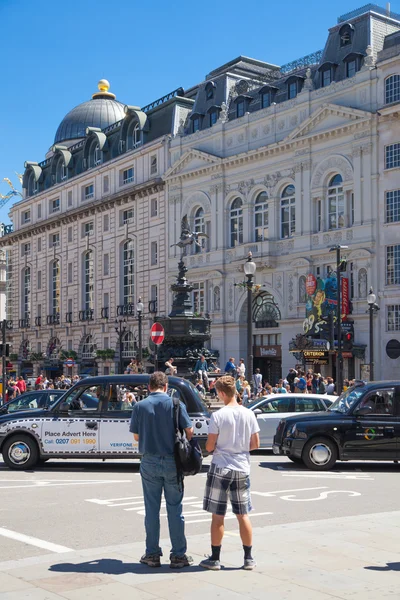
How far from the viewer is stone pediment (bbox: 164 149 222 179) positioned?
55.0m

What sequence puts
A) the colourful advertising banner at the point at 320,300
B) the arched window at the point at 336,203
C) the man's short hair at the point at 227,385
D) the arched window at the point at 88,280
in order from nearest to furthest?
the man's short hair at the point at 227,385 → the colourful advertising banner at the point at 320,300 → the arched window at the point at 336,203 → the arched window at the point at 88,280

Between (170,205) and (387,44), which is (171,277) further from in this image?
(387,44)

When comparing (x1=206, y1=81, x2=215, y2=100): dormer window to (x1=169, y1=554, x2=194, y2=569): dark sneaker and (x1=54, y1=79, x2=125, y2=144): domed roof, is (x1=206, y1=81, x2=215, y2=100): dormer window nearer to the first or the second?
(x1=54, y1=79, x2=125, y2=144): domed roof

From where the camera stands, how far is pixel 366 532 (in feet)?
31.8

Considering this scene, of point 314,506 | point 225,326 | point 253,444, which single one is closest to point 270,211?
point 225,326

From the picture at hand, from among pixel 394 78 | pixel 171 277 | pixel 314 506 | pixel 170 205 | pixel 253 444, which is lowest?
pixel 314 506

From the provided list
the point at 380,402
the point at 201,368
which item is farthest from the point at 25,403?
the point at 380,402

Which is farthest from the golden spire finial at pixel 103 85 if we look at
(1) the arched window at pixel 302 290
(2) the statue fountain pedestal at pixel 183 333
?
(2) the statue fountain pedestal at pixel 183 333

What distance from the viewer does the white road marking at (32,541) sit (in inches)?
356

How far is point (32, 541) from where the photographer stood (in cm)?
947

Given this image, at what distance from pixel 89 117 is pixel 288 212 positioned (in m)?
38.7

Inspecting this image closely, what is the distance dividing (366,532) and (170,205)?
50.6 metres

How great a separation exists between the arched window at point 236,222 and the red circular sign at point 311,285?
771 centimetres

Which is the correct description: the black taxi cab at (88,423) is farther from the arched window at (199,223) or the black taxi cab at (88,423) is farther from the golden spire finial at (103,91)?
the golden spire finial at (103,91)
